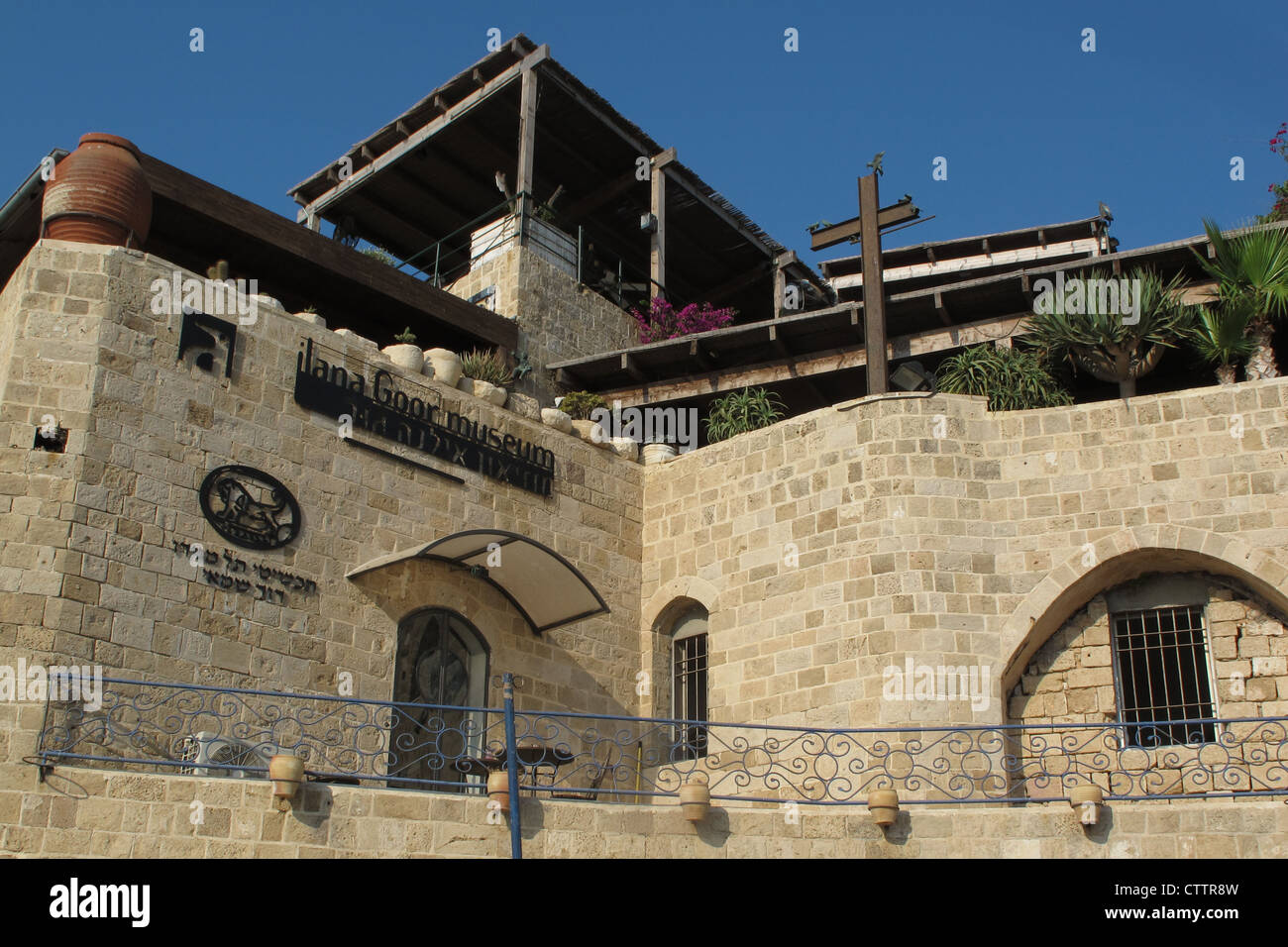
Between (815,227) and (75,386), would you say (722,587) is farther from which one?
(75,386)

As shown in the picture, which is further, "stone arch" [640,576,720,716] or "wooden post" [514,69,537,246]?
"wooden post" [514,69,537,246]

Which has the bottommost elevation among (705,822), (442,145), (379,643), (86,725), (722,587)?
(705,822)

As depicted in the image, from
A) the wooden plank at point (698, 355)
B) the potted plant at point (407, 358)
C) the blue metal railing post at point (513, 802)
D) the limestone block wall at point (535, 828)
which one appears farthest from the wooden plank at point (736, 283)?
the blue metal railing post at point (513, 802)

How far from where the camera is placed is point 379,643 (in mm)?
12273

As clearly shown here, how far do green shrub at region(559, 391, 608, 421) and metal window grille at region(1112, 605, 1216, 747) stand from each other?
683 cm

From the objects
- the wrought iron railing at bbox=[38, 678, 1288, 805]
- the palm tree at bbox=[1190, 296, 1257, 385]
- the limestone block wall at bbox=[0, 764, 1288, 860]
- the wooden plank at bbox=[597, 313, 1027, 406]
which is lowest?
the limestone block wall at bbox=[0, 764, 1288, 860]

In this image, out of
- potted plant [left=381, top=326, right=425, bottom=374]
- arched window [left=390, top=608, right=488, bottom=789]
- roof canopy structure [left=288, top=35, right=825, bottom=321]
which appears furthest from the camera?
roof canopy structure [left=288, top=35, right=825, bottom=321]

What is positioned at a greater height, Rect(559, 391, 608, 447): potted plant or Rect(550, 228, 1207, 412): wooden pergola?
Rect(550, 228, 1207, 412): wooden pergola

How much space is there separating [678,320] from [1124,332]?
23.8 ft

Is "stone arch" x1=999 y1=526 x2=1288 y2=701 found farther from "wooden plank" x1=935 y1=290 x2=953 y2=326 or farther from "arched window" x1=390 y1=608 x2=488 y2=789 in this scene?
"arched window" x1=390 y1=608 x2=488 y2=789

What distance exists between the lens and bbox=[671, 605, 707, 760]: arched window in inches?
564

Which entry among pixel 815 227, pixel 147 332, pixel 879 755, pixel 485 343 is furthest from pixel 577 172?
pixel 879 755

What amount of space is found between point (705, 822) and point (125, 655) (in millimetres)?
4538

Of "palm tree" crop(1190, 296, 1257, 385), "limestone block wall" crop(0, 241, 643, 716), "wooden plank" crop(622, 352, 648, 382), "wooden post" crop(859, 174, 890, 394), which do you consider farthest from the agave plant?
"limestone block wall" crop(0, 241, 643, 716)
